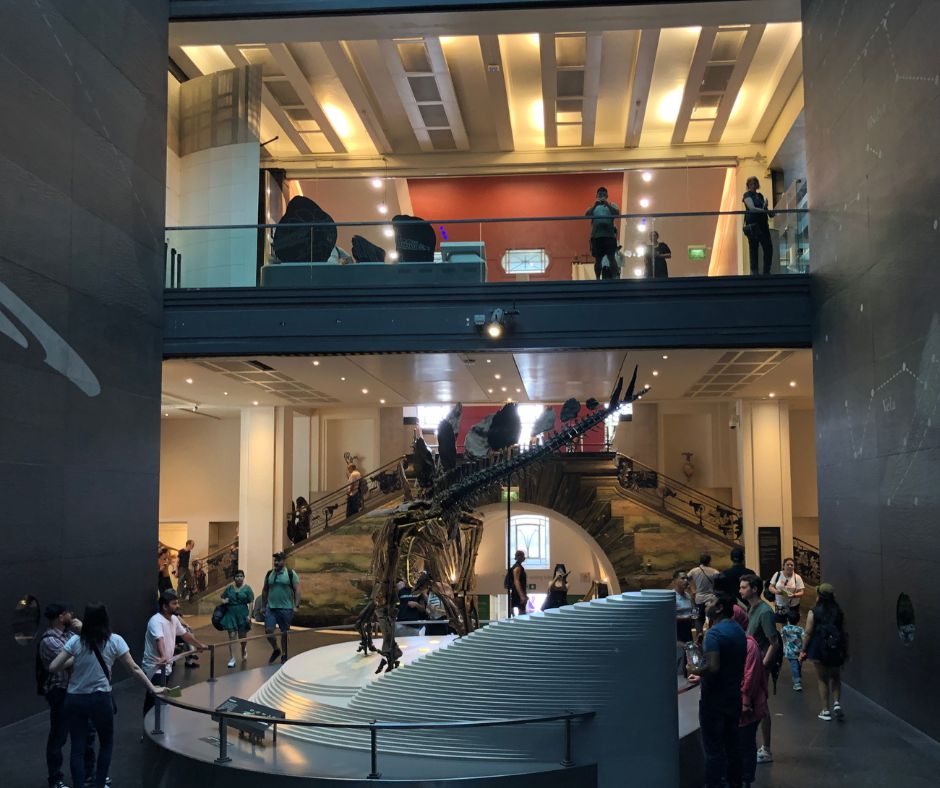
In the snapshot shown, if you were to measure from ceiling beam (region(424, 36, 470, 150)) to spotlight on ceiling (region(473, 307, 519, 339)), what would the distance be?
192 inches

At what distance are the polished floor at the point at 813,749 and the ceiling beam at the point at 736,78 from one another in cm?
977

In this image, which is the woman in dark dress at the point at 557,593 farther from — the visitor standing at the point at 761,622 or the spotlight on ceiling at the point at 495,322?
the visitor standing at the point at 761,622

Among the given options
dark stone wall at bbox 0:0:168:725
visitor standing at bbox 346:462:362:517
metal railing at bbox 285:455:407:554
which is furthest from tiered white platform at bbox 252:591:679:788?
visitor standing at bbox 346:462:362:517

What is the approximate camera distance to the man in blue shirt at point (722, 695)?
527cm

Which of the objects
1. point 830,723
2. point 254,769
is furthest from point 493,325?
point 254,769

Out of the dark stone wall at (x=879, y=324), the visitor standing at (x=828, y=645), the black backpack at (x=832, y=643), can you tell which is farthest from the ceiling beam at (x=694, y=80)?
the black backpack at (x=832, y=643)

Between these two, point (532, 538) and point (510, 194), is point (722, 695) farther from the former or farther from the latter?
point (532, 538)

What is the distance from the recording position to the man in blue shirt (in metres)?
5.27

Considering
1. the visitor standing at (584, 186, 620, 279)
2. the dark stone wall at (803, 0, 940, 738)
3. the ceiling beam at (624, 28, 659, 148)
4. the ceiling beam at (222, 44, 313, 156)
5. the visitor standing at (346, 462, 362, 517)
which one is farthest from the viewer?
the visitor standing at (346, 462, 362, 517)

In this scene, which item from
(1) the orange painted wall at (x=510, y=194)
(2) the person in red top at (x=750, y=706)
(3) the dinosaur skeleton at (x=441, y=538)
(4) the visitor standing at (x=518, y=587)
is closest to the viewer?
(2) the person in red top at (x=750, y=706)

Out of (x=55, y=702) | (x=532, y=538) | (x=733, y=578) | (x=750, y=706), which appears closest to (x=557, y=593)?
(x=733, y=578)

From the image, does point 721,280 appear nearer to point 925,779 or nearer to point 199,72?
point 925,779

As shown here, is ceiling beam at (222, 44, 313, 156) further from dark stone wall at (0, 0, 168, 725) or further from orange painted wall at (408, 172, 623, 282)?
dark stone wall at (0, 0, 168, 725)

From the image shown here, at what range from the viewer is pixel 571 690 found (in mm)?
5633
